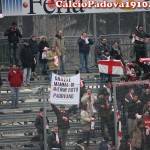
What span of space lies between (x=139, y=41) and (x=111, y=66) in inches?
151

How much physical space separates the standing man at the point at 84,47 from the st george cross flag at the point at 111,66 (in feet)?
8.20

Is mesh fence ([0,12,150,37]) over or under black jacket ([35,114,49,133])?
over

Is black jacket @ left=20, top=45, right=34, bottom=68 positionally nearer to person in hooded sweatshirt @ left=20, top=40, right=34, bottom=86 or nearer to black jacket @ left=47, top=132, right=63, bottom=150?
person in hooded sweatshirt @ left=20, top=40, right=34, bottom=86

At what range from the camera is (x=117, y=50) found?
35.6 m

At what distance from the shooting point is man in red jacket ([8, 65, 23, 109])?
32.2 metres

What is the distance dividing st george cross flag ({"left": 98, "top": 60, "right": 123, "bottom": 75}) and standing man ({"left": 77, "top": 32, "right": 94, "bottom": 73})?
2501mm

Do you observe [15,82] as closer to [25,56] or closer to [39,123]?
[25,56]

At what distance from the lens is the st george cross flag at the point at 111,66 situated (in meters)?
32.7

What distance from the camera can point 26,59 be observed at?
3431 centimetres

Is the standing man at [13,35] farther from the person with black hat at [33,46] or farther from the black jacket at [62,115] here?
the black jacket at [62,115]

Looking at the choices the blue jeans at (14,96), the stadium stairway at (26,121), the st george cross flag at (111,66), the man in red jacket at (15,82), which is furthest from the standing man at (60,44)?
the blue jeans at (14,96)

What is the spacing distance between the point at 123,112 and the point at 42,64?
679cm

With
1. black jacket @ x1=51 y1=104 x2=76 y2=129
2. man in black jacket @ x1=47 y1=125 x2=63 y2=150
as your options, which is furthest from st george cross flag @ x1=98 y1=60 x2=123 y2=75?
man in black jacket @ x1=47 y1=125 x2=63 y2=150

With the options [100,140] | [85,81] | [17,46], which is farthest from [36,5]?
[100,140]
